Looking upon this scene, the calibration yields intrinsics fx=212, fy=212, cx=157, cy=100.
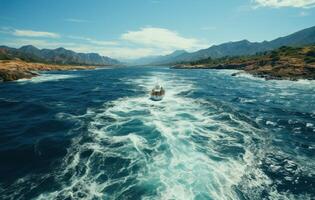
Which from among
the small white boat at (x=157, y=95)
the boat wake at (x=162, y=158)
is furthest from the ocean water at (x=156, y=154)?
the small white boat at (x=157, y=95)

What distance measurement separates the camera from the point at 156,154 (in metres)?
A: 21.7

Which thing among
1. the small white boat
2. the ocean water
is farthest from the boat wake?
the small white boat

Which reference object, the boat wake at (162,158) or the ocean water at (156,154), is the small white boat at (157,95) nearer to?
the ocean water at (156,154)

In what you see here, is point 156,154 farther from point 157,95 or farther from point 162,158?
point 157,95

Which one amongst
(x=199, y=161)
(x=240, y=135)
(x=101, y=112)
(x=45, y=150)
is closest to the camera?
(x=199, y=161)

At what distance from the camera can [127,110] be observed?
3844 centimetres

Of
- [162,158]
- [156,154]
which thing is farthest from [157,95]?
[162,158]

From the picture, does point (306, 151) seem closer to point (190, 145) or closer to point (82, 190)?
point (190, 145)

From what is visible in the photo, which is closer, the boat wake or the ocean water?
the boat wake

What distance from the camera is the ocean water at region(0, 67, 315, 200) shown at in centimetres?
1597

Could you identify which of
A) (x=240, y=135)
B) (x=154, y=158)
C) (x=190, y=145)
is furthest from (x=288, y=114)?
(x=154, y=158)

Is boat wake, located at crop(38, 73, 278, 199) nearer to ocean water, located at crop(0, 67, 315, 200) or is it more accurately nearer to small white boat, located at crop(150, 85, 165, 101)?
ocean water, located at crop(0, 67, 315, 200)

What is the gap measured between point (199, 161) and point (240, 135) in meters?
9.15

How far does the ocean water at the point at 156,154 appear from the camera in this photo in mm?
15969
